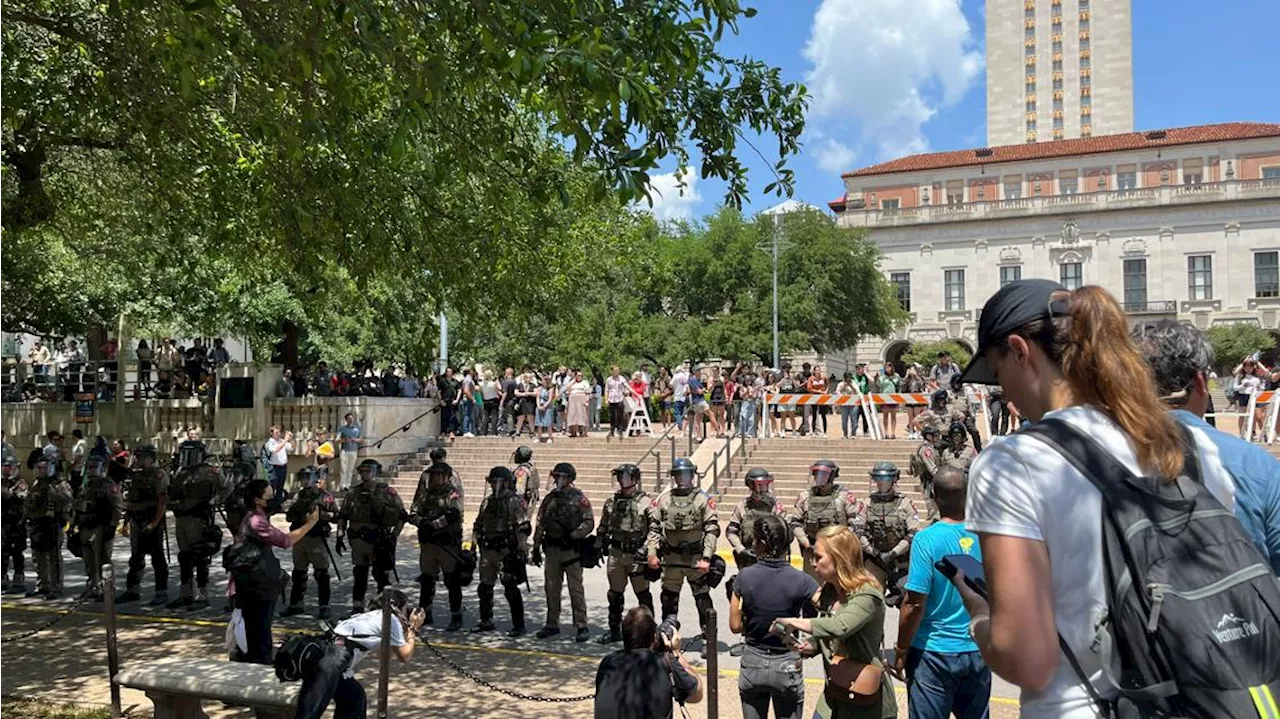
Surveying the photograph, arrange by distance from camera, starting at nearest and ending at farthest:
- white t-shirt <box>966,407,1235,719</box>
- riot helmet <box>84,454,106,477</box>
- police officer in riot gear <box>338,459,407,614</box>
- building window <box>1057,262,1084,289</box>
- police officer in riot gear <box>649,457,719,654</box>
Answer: white t-shirt <box>966,407,1235,719</box>, police officer in riot gear <box>649,457,719,654</box>, police officer in riot gear <box>338,459,407,614</box>, riot helmet <box>84,454,106,477</box>, building window <box>1057,262,1084,289</box>

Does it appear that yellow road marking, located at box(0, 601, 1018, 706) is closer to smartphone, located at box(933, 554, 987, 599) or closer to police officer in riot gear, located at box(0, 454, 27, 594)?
police officer in riot gear, located at box(0, 454, 27, 594)

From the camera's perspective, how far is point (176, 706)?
6.88 metres

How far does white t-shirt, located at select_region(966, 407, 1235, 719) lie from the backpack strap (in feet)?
0.04

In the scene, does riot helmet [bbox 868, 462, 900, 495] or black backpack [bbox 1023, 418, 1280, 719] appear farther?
riot helmet [bbox 868, 462, 900, 495]

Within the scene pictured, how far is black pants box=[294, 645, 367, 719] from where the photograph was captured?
5.73 metres

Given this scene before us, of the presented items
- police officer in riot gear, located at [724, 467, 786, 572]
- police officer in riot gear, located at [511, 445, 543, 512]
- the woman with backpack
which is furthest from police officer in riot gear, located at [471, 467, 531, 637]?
the woman with backpack

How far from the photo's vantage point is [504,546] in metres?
11.1

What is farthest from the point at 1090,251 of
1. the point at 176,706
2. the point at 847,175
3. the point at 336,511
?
the point at 176,706

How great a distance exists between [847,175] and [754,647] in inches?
3046

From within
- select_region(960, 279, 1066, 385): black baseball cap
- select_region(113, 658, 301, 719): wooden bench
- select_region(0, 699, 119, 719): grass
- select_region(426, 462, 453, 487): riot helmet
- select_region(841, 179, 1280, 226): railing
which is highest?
select_region(841, 179, 1280, 226): railing

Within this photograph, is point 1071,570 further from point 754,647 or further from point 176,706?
point 176,706

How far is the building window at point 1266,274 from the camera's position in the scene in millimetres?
62812

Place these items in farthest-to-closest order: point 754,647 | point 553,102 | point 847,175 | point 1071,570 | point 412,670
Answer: point 847,175, point 412,670, point 553,102, point 754,647, point 1071,570

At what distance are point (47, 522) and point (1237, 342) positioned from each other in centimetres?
6232
